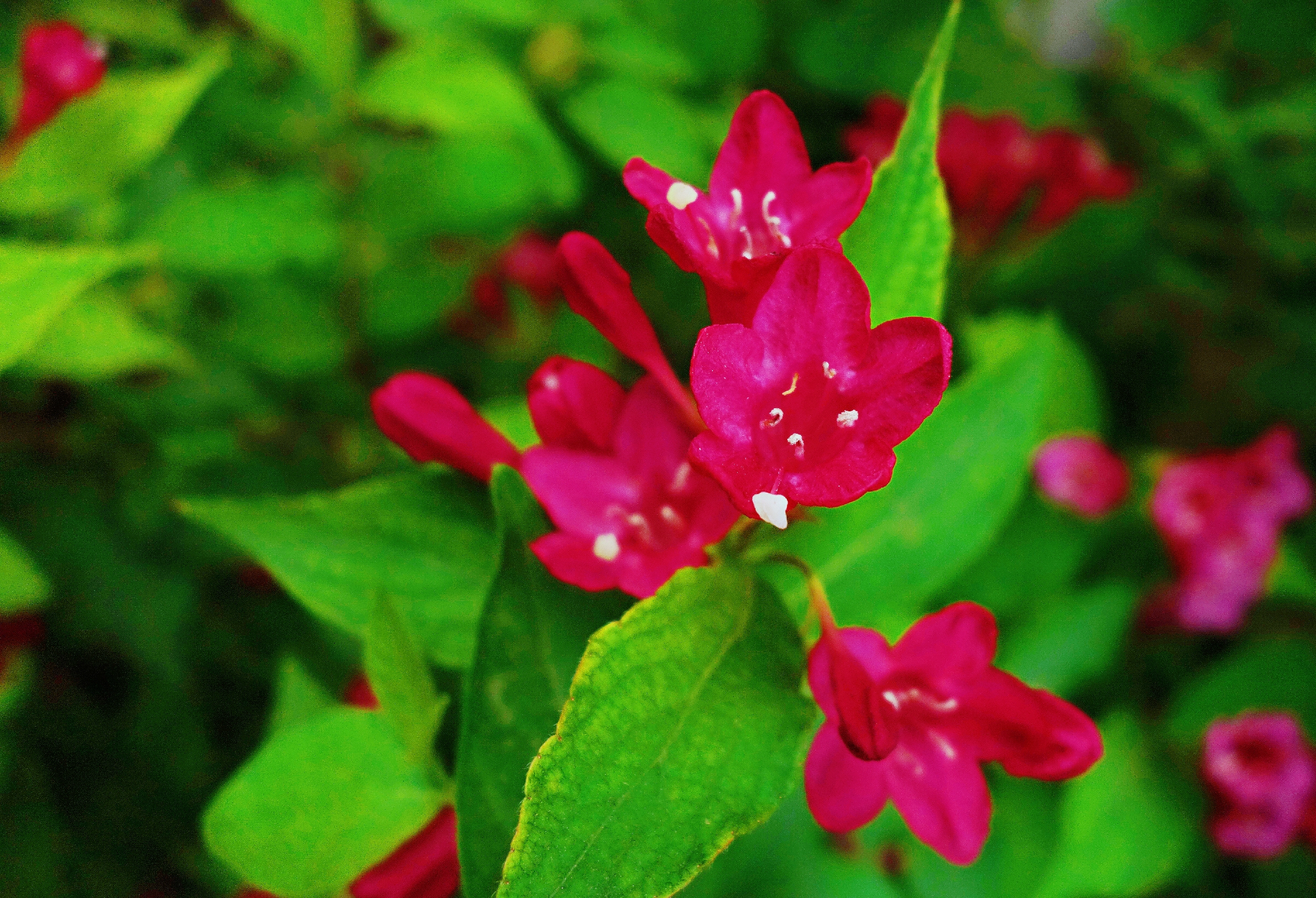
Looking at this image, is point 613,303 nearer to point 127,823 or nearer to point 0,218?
point 0,218

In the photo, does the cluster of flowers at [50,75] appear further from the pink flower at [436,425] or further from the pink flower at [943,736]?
the pink flower at [943,736]

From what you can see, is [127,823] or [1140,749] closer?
[1140,749]

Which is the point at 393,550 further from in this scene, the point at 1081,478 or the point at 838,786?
the point at 1081,478

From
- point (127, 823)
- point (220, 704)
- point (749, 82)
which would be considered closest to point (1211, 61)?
point (749, 82)

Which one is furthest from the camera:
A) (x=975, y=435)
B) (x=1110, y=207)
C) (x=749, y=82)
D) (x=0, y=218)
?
(x=749, y=82)

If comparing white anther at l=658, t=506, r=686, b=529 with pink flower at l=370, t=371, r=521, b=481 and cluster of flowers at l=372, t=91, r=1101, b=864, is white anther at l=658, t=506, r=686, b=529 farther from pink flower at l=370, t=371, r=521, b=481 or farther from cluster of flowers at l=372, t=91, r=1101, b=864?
pink flower at l=370, t=371, r=521, b=481

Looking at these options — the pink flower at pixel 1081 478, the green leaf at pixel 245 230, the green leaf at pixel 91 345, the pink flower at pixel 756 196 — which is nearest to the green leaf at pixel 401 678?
the pink flower at pixel 756 196

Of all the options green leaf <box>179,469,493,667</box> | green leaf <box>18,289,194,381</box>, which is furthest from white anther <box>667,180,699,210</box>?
green leaf <box>18,289,194,381</box>
